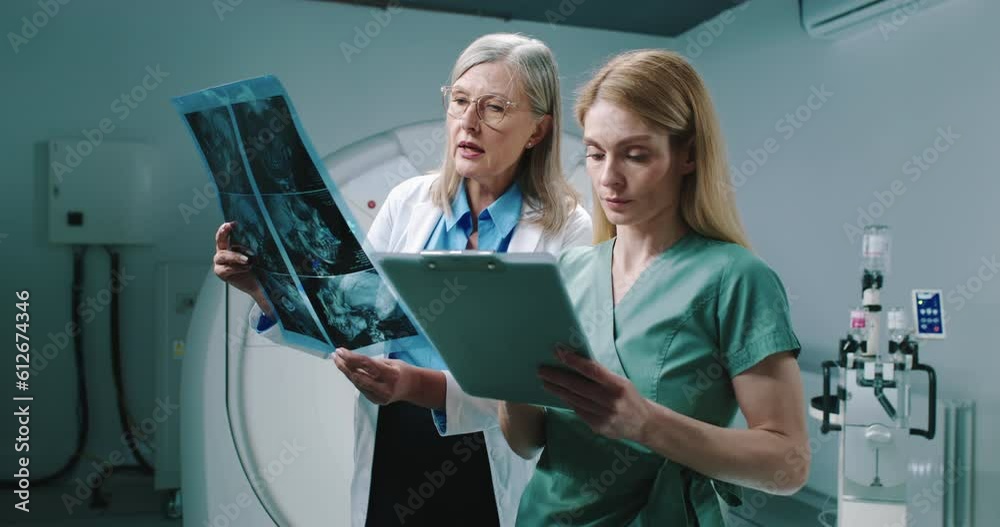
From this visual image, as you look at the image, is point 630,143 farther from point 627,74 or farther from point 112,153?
point 112,153

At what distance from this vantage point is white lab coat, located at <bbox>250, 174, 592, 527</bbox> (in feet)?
4.23

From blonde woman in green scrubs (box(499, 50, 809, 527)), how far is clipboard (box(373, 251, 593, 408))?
51 mm

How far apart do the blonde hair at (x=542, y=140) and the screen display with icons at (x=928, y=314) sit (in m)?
1.34

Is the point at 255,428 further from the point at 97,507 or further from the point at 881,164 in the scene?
the point at 881,164

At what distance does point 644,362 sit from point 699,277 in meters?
0.12

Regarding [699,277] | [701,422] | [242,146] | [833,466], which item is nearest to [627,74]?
[699,277]

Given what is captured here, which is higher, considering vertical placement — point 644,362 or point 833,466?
point 644,362

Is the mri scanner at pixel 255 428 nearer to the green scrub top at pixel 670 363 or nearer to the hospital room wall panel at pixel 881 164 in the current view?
the hospital room wall panel at pixel 881 164

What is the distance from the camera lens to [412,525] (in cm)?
142

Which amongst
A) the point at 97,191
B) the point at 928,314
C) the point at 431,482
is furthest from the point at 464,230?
the point at 97,191

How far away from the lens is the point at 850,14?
2863 mm

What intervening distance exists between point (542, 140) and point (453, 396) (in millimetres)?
471

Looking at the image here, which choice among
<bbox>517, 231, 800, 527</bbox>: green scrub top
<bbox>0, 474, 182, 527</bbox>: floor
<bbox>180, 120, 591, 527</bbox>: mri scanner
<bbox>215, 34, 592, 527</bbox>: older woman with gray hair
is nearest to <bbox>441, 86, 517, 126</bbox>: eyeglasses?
<bbox>215, 34, 592, 527</bbox>: older woman with gray hair

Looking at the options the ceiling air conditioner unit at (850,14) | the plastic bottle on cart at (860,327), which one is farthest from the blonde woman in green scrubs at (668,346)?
the ceiling air conditioner unit at (850,14)
